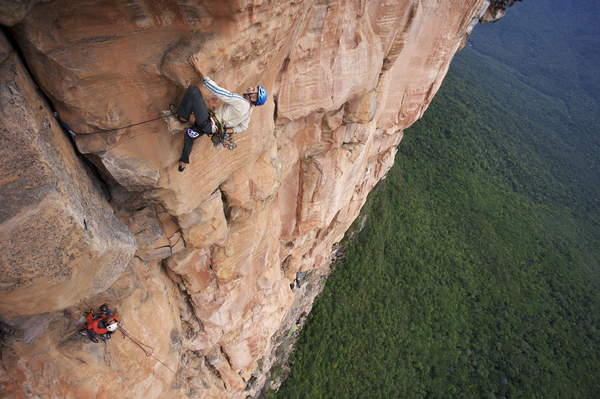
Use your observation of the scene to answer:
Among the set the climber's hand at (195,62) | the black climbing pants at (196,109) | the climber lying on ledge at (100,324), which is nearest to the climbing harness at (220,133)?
the black climbing pants at (196,109)

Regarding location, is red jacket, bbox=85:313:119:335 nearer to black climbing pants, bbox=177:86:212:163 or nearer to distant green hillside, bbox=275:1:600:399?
black climbing pants, bbox=177:86:212:163

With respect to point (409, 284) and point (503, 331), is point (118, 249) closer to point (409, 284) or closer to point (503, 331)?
point (409, 284)

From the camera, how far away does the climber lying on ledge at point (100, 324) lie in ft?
16.9

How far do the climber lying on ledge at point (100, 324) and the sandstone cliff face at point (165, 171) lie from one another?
0.59 ft

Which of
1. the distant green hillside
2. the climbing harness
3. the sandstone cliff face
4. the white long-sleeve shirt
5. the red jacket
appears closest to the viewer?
the sandstone cliff face

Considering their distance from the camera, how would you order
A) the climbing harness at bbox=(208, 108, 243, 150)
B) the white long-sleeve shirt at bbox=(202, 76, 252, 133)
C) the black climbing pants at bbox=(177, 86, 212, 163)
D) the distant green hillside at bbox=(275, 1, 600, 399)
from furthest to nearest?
the distant green hillside at bbox=(275, 1, 600, 399) < the climbing harness at bbox=(208, 108, 243, 150) < the white long-sleeve shirt at bbox=(202, 76, 252, 133) < the black climbing pants at bbox=(177, 86, 212, 163)

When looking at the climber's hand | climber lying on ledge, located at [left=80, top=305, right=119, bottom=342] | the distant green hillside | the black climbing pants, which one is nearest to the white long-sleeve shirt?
the black climbing pants

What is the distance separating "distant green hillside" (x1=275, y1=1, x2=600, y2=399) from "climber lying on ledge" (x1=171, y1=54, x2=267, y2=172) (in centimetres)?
1466

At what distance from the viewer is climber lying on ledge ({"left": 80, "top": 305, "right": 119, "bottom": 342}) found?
5.14 m

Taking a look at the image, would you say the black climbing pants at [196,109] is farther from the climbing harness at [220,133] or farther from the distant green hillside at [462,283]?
the distant green hillside at [462,283]

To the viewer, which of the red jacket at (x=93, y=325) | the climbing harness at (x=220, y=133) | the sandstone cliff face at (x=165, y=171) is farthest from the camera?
the red jacket at (x=93, y=325)

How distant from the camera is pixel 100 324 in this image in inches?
204

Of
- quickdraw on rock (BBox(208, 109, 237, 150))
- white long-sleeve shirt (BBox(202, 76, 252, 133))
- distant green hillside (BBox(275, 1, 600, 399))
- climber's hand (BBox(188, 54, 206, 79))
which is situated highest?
climber's hand (BBox(188, 54, 206, 79))

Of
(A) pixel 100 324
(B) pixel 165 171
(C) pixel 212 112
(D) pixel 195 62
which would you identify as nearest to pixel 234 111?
(C) pixel 212 112
